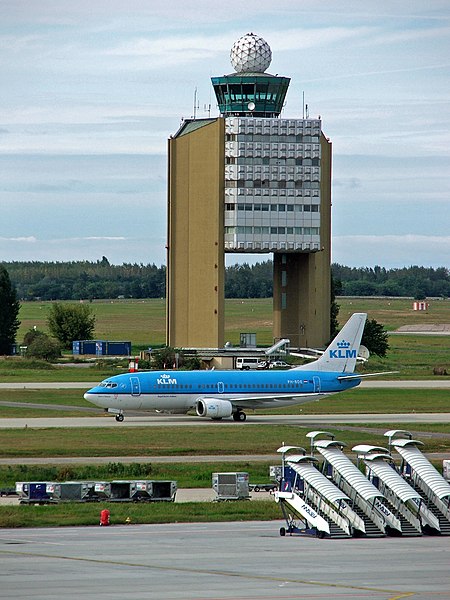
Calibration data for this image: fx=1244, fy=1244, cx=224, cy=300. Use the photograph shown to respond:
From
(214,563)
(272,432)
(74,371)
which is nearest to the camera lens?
(214,563)

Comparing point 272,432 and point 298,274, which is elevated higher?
point 298,274

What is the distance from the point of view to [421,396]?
325 feet

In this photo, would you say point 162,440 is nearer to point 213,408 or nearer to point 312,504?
point 213,408

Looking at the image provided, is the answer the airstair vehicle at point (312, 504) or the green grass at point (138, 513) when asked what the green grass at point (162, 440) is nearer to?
the green grass at point (138, 513)

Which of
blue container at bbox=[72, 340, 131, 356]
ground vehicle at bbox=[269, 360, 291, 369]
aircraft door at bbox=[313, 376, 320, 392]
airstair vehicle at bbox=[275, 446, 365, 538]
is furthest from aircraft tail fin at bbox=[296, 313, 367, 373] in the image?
blue container at bbox=[72, 340, 131, 356]

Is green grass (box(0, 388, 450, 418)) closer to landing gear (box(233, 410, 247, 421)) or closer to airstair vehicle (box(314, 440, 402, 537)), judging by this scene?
landing gear (box(233, 410, 247, 421))

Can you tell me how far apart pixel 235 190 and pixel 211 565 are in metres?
94.2

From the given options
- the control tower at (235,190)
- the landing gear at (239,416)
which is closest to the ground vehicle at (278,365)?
the control tower at (235,190)

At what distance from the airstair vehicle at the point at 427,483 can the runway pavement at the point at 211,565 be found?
216cm

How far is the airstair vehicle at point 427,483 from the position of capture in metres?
43.6

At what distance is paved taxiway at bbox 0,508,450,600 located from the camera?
3197cm

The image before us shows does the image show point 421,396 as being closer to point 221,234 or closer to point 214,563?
point 221,234

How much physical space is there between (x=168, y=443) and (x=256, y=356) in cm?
6168

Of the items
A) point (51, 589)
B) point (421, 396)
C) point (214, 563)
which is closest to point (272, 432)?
point (421, 396)
